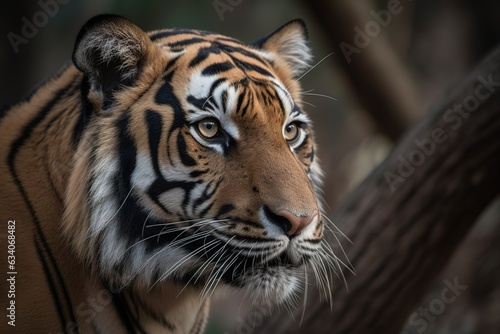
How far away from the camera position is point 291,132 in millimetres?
1940

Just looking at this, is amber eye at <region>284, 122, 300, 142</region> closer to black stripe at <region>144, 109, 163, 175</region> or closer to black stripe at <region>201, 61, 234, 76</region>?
black stripe at <region>201, 61, 234, 76</region>

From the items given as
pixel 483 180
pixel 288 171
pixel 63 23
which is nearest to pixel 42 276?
pixel 288 171

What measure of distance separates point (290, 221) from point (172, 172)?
36cm

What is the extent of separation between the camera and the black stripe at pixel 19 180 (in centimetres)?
182

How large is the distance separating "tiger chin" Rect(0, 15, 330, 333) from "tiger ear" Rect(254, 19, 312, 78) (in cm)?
40

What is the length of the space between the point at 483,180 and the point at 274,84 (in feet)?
4.27

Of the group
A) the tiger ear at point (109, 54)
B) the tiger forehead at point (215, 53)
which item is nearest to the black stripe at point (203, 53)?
the tiger forehead at point (215, 53)

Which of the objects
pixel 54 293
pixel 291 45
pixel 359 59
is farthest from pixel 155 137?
pixel 359 59

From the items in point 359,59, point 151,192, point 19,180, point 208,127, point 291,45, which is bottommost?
point 19,180

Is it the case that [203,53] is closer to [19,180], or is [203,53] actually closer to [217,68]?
[217,68]

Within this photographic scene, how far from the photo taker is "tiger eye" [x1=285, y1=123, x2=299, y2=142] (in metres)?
1.92

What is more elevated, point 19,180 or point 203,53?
point 203,53

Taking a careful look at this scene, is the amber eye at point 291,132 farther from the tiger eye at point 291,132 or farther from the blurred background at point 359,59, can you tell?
the blurred background at point 359,59

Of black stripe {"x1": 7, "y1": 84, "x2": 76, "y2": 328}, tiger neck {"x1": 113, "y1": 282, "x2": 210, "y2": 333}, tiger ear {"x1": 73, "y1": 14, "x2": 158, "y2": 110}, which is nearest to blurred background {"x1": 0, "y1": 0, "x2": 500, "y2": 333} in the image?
tiger neck {"x1": 113, "y1": 282, "x2": 210, "y2": 333}
